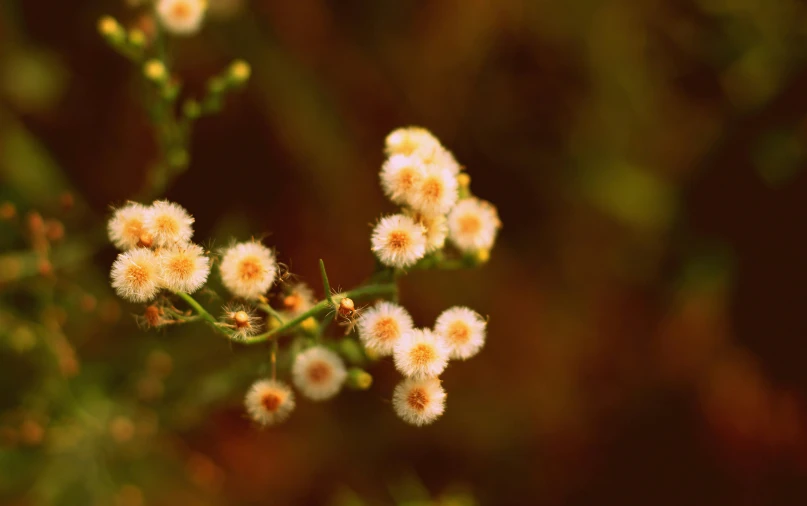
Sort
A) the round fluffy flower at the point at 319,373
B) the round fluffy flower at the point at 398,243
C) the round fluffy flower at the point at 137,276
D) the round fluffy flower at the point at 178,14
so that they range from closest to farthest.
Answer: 1. the round fluffy flower at the point at 137,276
2. the round fluffy flower at the point at 398,243
3. the round fluffy flower at the point at 319,373
4. the round fluffy flower at the point at 178,14

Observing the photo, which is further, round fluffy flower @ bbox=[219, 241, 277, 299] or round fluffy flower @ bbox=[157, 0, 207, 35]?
round fluffy flower @ bbox=[157, 0, 207, 35]

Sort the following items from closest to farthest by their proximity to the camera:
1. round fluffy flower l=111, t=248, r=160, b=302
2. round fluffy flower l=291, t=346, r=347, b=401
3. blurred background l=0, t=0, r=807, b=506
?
round fluffy flower l=111, t=248, r=160, b=302
round fluffy flower l=291, t=346, r=347, b=401
blurred background l=0, t=0, r=807, b=506

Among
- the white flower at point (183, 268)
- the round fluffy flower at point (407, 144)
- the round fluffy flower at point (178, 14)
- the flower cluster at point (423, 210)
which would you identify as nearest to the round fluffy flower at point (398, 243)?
the flower cluster at point (423, 210)

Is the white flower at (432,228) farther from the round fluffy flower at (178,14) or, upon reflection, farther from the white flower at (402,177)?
the round fluffy flower at (178,14)

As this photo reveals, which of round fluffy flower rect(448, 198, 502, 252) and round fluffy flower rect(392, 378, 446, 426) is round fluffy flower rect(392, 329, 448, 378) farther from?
round fluffy flower rect(448, 198, 502, 252)

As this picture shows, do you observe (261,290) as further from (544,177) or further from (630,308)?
(630,308)

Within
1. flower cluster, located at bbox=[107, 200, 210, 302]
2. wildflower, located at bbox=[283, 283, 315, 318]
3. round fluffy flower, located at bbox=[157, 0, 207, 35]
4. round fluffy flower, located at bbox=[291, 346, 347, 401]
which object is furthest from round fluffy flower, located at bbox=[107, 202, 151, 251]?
round fluffy flower, located at bbox=[157, 0, 207, 35]

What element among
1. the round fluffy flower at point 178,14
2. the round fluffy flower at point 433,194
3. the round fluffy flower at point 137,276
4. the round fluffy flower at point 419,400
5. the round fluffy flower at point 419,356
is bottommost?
the round fluffy flower at point 419,400

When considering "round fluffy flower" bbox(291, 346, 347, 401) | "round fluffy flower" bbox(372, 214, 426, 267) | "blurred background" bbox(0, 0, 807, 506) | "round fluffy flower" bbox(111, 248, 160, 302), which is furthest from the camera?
"blurred background" bbox(0, 0, 807, 506)
